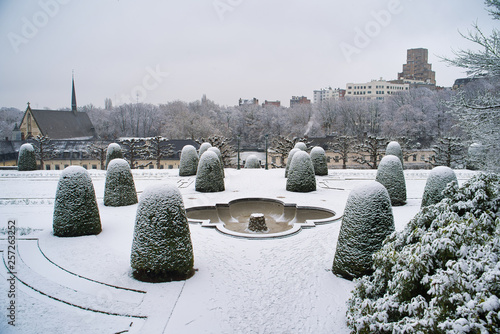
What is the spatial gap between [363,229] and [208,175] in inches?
413

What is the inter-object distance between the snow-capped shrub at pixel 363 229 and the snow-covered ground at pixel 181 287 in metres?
0.36

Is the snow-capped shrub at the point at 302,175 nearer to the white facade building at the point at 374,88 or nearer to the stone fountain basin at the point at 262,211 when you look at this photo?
the stone fountain basin at the point at 262,211

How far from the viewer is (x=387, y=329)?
11.7ft

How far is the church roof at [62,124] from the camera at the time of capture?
166 ft

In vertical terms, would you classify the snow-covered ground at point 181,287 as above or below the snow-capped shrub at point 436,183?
below

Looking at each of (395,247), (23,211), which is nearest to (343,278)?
(395,247)

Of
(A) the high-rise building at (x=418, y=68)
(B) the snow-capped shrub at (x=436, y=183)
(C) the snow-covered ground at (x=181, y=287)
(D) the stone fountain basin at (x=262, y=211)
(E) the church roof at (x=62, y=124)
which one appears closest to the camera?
(C) the snow-covered ground at (x=181, y=287)

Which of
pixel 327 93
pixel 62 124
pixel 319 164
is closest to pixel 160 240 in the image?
pixel 319 164

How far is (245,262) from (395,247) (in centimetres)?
396

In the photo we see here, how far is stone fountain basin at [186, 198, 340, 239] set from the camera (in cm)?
1206

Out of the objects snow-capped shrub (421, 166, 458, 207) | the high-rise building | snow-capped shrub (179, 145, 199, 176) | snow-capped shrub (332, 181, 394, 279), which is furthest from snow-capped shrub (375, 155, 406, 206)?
the high-rise building

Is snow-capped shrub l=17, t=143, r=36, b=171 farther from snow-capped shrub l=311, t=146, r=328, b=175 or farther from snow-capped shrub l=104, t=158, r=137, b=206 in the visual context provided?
snow-capped shrub l=311, t=146, r=328, b=175

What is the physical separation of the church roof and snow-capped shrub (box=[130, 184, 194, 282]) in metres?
52.5

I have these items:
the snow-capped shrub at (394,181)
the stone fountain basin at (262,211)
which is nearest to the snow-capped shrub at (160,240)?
the stone fountain basin at (262,211)
